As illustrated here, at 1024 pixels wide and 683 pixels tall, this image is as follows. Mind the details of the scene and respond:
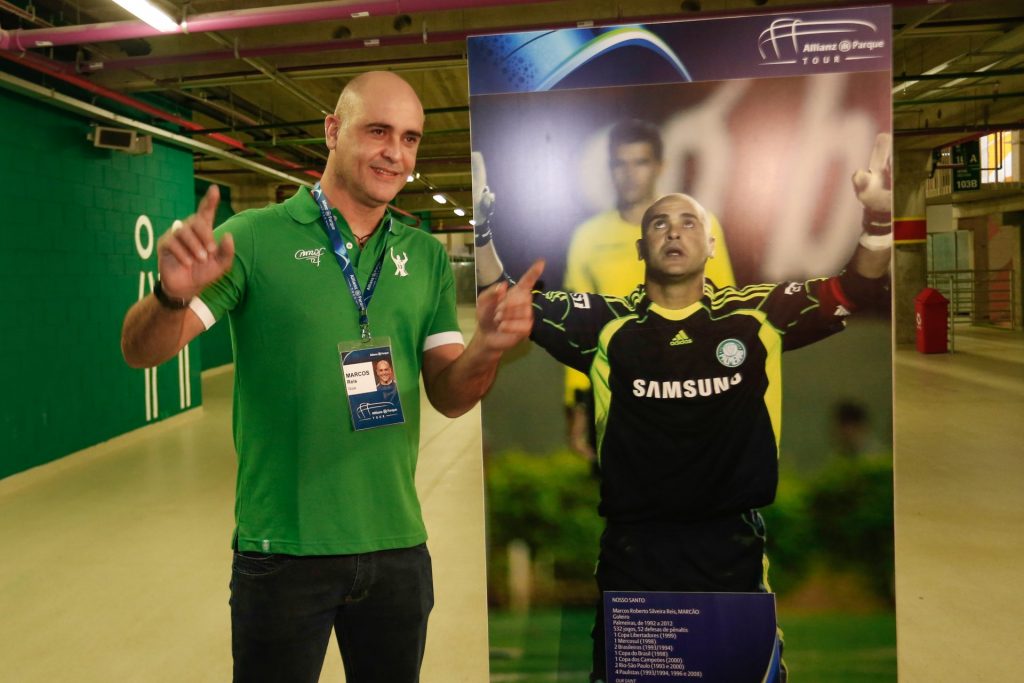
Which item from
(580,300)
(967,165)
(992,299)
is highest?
(967,165)

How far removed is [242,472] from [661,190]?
1219 millimetres

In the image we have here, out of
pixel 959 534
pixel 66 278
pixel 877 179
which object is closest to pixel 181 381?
pixel 66 278

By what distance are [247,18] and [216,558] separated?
10.1 ft

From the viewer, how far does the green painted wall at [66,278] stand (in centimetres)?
555

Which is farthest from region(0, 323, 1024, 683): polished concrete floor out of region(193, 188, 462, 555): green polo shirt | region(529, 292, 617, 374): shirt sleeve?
region(193, 188, 462, 555): green polo shirt

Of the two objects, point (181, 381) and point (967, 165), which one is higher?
point (967, 165)

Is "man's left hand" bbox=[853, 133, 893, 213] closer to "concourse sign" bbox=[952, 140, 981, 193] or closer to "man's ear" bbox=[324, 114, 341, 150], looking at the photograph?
"man's ear" bbox=[324, 114, 341, 150]

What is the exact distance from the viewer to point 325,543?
131 centimetres

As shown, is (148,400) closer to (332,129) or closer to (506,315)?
(332,129)

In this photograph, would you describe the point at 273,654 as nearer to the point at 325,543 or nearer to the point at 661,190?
the point at 325,543

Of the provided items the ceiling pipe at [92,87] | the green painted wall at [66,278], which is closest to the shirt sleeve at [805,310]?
the ceiling pipe at [92,87]

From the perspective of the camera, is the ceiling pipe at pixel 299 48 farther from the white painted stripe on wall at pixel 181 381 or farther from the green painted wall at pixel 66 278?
the white painted stripe on wall at pixel 181 381

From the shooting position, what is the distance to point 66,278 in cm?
627

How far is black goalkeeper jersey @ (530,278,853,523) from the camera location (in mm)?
2010
